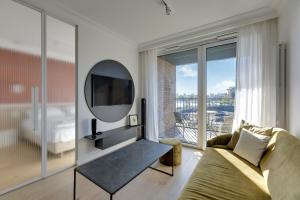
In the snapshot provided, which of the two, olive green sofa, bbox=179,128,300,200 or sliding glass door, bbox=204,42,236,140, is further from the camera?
sliding glass door, bbox=204,42,236,140

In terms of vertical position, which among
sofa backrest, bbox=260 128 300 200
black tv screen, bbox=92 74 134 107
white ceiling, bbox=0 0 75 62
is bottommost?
sofa backrest, bbox=260 128 300 200

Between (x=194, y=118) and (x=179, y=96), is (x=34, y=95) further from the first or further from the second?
(x=194, y=118)

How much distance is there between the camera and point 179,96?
3545 mm

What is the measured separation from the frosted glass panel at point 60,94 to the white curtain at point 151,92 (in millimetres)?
1776

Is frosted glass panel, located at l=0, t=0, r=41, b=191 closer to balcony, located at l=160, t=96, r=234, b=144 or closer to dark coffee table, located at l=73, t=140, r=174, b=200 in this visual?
dark coffee table, located at l=73, t=140, r=174, b=200

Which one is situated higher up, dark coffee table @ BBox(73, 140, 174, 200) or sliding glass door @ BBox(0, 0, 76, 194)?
sliding glass door @ BBox(0, 0, 76, 194)

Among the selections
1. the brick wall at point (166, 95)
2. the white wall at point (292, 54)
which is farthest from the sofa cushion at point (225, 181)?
the brick wall at point (166, 95)

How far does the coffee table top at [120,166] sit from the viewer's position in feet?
4.39

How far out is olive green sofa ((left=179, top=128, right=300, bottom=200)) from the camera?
973 mm

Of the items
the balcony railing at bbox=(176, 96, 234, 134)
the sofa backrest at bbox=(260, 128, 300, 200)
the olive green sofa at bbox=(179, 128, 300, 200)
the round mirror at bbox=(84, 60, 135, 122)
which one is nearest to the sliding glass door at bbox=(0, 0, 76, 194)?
the round mirror at bbox=(84, 60, 135, 122)

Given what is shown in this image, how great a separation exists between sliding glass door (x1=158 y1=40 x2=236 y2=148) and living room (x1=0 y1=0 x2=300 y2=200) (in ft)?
0.08

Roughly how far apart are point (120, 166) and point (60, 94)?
1.51 metres

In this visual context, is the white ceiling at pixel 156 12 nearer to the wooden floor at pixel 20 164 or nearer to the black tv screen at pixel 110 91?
the black tv screen at pixel 110 91

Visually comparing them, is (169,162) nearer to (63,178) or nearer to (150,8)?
(63,178)
